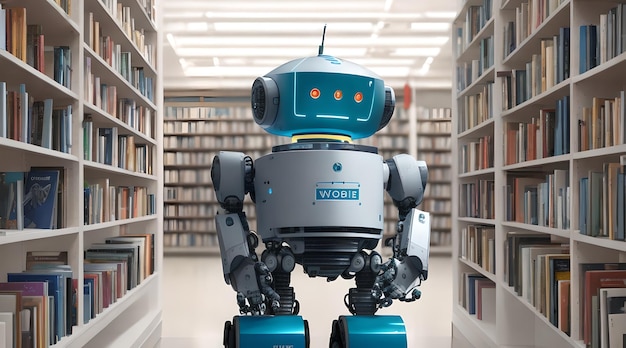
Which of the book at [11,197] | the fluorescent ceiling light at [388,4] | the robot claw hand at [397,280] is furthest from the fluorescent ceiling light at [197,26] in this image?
the robot claw hand at [397,280]

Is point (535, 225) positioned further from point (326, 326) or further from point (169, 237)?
point (169, 237)

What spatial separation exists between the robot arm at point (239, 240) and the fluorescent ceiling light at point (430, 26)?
5419 mm

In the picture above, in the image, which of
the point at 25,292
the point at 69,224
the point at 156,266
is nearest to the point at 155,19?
the point at 156,266

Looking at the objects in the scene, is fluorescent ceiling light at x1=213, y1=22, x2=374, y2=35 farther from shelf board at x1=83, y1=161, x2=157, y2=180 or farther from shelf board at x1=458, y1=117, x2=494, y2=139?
shelf board at x1=83, y1=161, x2=157, y2=180

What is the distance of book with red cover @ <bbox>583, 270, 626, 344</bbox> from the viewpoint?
246cm

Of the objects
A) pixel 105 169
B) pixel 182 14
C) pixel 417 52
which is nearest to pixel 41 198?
pixel 105 169

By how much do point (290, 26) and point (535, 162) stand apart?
16.1 ft

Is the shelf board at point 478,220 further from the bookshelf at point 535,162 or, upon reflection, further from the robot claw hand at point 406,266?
the robot claw hand at point 406,266

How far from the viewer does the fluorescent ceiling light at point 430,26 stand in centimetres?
764

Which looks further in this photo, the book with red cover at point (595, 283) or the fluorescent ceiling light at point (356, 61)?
the fluorescent ceiling light at point (356, 61)

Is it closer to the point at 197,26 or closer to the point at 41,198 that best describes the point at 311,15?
the point at 197,26

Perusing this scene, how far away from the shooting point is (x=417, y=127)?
11.4 metres

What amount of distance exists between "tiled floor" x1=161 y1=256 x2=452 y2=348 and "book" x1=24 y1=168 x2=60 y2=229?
80.0 inches

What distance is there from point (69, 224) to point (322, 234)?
3.90 feet
